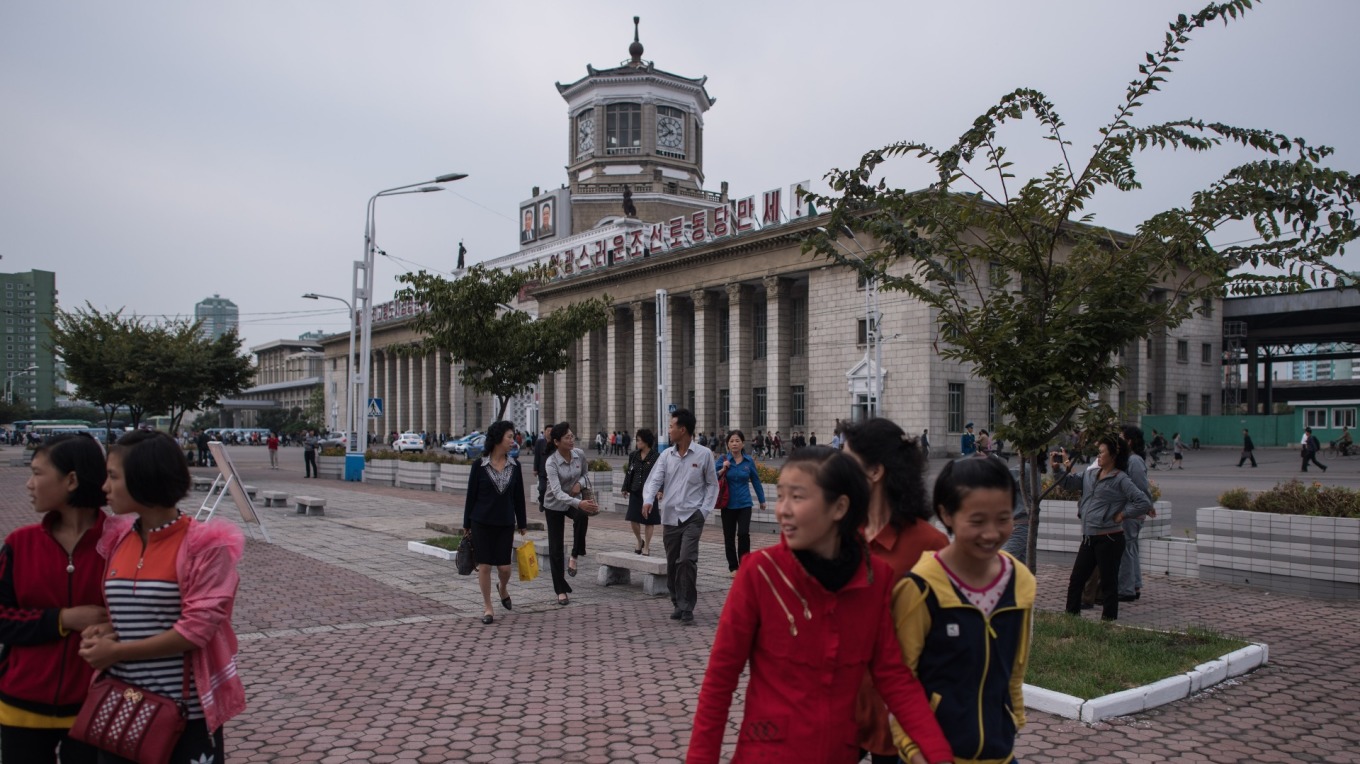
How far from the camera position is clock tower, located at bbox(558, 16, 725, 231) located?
7306 centimetres

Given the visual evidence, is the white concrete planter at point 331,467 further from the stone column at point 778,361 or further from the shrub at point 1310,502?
the shrub at point 1310,502

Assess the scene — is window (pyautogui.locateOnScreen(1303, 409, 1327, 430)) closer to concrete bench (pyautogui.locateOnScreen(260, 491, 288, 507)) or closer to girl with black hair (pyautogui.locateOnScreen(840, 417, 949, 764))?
concrete bench (pyautogui.locateOnScreen(260, 491, 288, 507))

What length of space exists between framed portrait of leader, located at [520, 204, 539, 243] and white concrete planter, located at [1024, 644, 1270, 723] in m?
71.3

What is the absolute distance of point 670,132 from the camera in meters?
75.6

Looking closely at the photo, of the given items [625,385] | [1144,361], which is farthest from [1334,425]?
[625,385]

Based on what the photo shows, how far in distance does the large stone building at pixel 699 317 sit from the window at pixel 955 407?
2.6 inches

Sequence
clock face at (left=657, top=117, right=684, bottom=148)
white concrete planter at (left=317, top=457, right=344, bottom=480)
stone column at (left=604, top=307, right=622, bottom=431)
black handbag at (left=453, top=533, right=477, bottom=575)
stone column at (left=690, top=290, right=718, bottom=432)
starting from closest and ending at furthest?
1. black handbag at (left=453, top=533, right=477, bottom=575)
2. white concrete planter at (left=317, top=457, right=344, bottom=480)
3. stone column at (left=690, top=290, right=718, bottom=432)
4. stone column at (left=604, top=307, right=622, bottom=431)
5. clock face at (left=657, top=117, right=684, bottom=148)

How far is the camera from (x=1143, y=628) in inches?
306

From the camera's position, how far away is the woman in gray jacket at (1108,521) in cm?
811

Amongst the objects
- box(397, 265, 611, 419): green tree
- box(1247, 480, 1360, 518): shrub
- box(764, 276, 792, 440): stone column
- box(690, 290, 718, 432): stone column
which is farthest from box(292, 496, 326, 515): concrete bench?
box(690, 290, 718, 432): stone column

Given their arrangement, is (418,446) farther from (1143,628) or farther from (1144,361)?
(1143,628)

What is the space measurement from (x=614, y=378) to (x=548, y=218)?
61.2 ft

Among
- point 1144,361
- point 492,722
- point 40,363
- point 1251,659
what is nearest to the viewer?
point 492,722

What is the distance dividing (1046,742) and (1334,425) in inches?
2318
